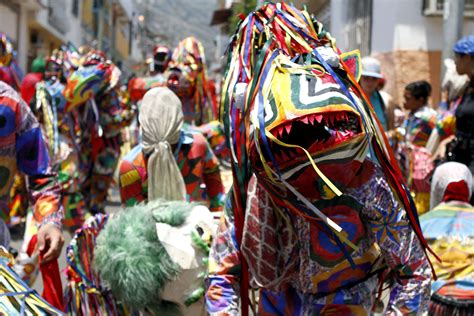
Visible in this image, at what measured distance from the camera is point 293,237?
3.41 m

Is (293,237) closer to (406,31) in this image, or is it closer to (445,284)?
(445,284)

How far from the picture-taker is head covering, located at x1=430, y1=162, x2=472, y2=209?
5281mm

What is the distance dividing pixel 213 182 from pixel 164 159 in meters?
0.63

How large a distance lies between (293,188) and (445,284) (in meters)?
2.36

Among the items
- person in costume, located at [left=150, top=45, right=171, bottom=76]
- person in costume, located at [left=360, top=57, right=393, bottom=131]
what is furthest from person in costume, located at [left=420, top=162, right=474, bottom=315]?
person in costume, located at [left=150, top=45, right=171, bottom=76]

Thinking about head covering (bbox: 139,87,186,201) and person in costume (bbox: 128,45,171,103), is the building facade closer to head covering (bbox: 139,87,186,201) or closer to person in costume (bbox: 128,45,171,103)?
person in costume (bbox: 128,45,171,103)

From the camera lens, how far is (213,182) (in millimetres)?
5723

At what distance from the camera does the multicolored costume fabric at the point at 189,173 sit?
5359mm

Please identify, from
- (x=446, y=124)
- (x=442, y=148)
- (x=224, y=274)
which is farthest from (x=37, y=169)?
Answer: (x=446, y=124)

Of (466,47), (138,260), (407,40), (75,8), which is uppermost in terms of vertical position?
(75,8)

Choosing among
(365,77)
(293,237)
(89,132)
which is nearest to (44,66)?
(89,132)

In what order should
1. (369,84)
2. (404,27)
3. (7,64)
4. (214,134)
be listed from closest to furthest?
(7,64)
(369,84)
(214,134)
(404,27)

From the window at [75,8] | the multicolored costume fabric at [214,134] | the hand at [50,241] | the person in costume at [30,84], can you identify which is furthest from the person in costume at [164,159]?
the window at [75,8]

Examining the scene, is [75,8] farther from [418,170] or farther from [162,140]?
[162,140]
